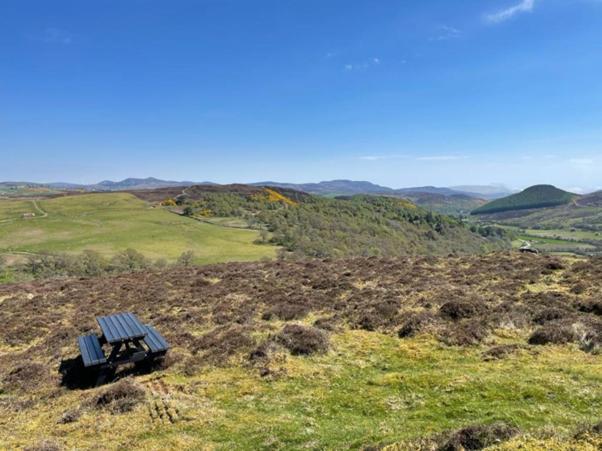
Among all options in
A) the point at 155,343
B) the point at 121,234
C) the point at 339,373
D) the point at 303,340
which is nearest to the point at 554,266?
the point at 303,340

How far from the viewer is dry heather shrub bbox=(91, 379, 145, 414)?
880cm

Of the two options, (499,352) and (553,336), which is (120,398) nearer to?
(499,352)

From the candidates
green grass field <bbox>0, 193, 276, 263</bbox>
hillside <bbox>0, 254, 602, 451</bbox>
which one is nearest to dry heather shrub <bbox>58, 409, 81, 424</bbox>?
hillside <bbox>0, 254, 602, 451</bbox>

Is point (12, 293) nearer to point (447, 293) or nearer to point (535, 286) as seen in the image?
point (447, 293)

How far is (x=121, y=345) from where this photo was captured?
11164 mm

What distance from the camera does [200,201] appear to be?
10975 cm

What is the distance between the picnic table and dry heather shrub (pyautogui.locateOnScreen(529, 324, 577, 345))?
1123 cm

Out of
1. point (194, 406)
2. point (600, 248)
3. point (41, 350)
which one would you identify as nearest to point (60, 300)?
point (41, 350)

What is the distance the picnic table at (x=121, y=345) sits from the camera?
1063 centimetres

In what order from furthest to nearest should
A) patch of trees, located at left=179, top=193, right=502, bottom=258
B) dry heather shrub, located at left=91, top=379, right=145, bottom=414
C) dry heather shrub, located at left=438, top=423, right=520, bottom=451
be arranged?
patch of trees, located at left=179, top=193, right=502, bottom=258 → dry heather shrub, located at left=91, top=379, right=145, bottom=414 → dry heather shrub, located at left=438, top=423, right=520, bottom=451

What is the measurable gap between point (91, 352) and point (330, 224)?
316ft

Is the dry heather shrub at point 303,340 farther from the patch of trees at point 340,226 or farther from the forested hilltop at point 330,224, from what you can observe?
the forested hilltop at point 330,224

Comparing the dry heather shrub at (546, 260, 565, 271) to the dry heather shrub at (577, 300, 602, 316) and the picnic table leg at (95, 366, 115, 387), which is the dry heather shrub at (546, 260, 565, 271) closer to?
the dry heather shrub at (577, 300, 602, 316)

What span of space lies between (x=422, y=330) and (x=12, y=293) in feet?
90.6
